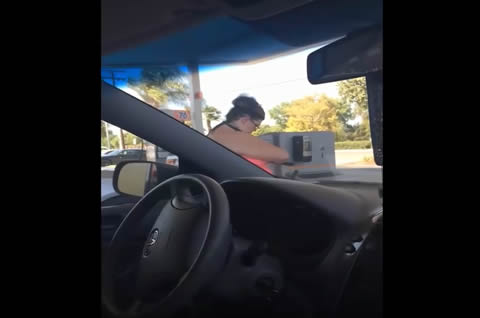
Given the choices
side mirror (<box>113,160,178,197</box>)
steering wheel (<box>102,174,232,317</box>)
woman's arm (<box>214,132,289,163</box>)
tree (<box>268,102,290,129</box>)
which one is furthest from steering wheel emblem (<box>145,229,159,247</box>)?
tree (<box>268,102,290,129</box>)

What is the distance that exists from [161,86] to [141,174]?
307mm

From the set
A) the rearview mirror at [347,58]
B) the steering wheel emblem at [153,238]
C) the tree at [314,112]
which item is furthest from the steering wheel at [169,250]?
the rearview mirror at [347,58]

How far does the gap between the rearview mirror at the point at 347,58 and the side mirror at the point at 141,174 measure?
1.90 ft

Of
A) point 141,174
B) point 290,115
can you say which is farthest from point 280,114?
point 141,174

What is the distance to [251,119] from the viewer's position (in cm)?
112

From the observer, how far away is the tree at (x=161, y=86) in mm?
1120

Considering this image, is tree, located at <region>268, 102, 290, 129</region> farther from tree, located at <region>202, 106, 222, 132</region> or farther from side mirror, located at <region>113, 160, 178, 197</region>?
side mirror, located at <region>113, 160, 178, 197</region>

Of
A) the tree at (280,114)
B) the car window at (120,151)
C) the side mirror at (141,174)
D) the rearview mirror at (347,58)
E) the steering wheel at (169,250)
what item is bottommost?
the steering wheel at (169,250)

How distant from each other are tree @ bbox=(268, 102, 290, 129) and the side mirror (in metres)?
0.39

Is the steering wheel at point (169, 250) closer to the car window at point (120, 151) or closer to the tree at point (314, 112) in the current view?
the car window at point (120, 151)

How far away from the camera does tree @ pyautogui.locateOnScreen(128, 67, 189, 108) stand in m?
1.12
